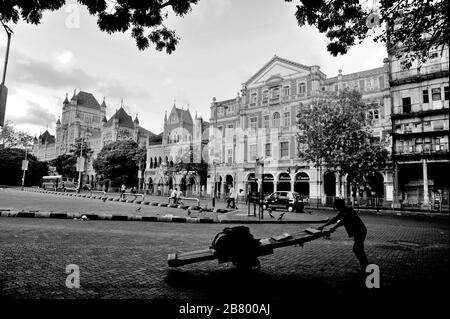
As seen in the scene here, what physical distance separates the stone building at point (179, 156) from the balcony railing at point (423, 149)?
26914 millimetres

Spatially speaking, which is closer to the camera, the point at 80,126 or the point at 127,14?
the point at 127,14

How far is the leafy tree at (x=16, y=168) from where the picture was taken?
221 ft

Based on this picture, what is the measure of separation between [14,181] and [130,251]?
78.9m

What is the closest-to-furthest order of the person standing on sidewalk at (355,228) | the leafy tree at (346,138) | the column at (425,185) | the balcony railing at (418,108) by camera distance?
the person standing on sidewalk at (355,228) < the leafy tree at (346,138) < the column at (425,185) < the balcony railing at (418,108)

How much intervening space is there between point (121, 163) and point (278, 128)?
123 ft

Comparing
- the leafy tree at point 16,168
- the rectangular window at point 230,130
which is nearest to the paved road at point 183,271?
the rectangular window at point 230,130

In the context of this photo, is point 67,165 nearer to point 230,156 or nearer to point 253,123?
point 230,156

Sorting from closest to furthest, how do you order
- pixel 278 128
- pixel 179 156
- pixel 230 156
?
1. pixel 278 128
2. pixel 230 156
3. pixel 179 156

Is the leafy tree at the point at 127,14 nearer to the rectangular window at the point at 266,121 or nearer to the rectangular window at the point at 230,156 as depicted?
the rectangular window at the point at 266,121

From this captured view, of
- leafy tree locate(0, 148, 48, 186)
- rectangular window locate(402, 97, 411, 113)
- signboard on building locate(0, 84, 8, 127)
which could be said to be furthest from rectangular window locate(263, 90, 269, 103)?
leafy tree locate(0, 148, 48, 186)

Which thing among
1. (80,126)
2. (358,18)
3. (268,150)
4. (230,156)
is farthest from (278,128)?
(80,126)

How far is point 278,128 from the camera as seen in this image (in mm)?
40031

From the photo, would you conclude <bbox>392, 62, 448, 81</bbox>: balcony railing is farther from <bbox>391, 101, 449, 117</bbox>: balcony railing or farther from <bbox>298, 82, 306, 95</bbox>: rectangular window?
<bbox>298, 82, 306, 95</bbox>: rectangular window
